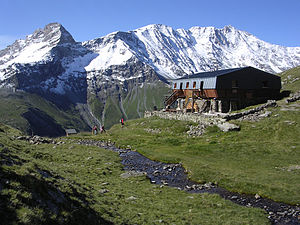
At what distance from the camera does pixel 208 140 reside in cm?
3816

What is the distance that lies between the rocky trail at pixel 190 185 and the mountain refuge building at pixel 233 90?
30869 millimetres

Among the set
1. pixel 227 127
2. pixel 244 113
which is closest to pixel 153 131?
pixel 227 127

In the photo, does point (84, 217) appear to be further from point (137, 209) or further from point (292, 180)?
point (292, 180)

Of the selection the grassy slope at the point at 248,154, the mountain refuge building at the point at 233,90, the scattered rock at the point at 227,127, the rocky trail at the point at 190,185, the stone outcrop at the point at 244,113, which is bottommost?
the rocky trail at the point at 190,185

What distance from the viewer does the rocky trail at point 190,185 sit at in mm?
16297

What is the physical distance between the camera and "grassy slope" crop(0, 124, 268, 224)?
1013 centimetres

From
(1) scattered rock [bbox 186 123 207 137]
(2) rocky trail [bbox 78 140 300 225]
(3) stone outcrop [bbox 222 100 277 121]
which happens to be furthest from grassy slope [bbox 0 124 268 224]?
(3) stone outcrop [bbox 222 100 277 121]

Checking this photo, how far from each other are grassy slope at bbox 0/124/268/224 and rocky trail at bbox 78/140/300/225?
126 cm

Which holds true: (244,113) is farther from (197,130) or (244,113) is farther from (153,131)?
(153,131)

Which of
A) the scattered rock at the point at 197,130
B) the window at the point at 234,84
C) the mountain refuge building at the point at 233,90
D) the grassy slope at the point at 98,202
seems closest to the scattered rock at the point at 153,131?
the scattered rock at the point at 197,130

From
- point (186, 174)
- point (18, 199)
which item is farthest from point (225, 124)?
point (18, 199)

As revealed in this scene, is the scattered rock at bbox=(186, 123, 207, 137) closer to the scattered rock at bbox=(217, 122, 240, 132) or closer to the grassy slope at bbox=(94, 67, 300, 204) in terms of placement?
the grassy slope at bbox=(94, 67, 300, 204)

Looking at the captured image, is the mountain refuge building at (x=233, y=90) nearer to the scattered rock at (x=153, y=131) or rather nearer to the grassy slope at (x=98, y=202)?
the scattered rock at (x=153, y=131)

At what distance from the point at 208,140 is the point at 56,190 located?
29184 mm
